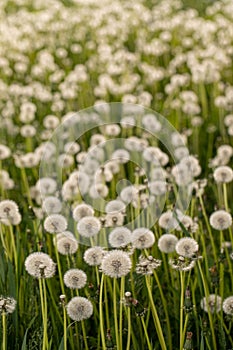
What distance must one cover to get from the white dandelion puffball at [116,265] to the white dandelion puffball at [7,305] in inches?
12.2

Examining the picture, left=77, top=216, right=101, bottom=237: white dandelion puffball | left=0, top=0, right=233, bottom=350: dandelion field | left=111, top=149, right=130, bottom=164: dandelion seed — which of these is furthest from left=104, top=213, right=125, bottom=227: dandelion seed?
left=111, top=149, right=130, bottom=164: dandelion seed

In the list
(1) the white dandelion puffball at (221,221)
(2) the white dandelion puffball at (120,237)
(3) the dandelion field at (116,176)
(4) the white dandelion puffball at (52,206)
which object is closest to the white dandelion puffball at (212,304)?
(3) the dandelion field at (116,176)

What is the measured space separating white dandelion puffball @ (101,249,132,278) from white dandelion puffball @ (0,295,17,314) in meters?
0.31

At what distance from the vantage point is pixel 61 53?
5590 millimetres

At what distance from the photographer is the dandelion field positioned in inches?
87.0

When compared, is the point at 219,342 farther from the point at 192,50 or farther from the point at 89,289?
the point at 192,50

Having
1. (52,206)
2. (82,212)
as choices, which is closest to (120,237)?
(82,212)

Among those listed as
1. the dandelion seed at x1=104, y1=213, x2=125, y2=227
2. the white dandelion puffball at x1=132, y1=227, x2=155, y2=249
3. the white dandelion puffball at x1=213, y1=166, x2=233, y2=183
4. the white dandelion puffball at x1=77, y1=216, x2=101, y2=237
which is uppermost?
the white dandelion puffball at x1=213, y1=166, x2=233, y2=183

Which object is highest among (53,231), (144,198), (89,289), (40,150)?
(40,150)

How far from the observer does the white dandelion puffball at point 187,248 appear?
213 centimetres

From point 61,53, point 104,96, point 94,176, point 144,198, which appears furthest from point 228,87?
point 144,198

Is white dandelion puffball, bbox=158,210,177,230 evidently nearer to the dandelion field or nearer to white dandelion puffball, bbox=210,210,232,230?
the dandelion field

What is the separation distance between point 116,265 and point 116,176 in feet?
5.18

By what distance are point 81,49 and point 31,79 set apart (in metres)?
0.78
